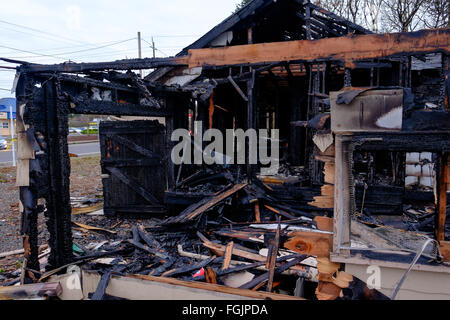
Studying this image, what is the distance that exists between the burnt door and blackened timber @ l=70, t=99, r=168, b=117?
130 centimetres

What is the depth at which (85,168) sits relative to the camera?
1672 centimetres

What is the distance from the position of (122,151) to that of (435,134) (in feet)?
24.2

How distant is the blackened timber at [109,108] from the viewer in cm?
484

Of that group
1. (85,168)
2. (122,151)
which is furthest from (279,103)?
(85,168)

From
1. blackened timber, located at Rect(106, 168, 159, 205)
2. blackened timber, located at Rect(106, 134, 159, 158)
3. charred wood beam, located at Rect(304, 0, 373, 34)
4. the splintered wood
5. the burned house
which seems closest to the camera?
the burned house

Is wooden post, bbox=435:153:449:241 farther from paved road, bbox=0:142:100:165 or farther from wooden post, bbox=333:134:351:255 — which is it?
paved road, bbox=0:142:100:165

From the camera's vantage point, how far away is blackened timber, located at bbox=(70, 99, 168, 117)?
4.84 m

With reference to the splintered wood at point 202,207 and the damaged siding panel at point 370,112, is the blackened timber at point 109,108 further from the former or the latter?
the damaged siding panel at point 370,112

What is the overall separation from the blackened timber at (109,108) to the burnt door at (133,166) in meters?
1.30

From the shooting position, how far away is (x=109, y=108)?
211 inches

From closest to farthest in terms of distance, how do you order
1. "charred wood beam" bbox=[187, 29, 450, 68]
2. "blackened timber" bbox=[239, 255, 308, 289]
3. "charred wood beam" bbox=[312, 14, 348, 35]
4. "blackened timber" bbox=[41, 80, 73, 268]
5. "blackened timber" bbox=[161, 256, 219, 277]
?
"charred wood beam" bbox=[187, 29, 450, 68] → "blackened timber" bbox=[239, 255, 308, 289] → "blackened timber" bbox=[41, 80, 73, 268] → "blackened timber" bbox=[161, 256, 219, 277] → "charred wood beam" bbox=[312, 14, 348, 35]

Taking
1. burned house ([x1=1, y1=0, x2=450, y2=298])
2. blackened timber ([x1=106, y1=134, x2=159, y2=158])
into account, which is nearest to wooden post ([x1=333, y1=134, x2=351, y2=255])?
burned house ([x1=1, y1=0, x2=450, y2=298])

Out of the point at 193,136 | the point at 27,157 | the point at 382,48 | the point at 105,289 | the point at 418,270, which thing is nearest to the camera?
the point at 418,270

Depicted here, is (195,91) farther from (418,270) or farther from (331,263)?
(418,270)
